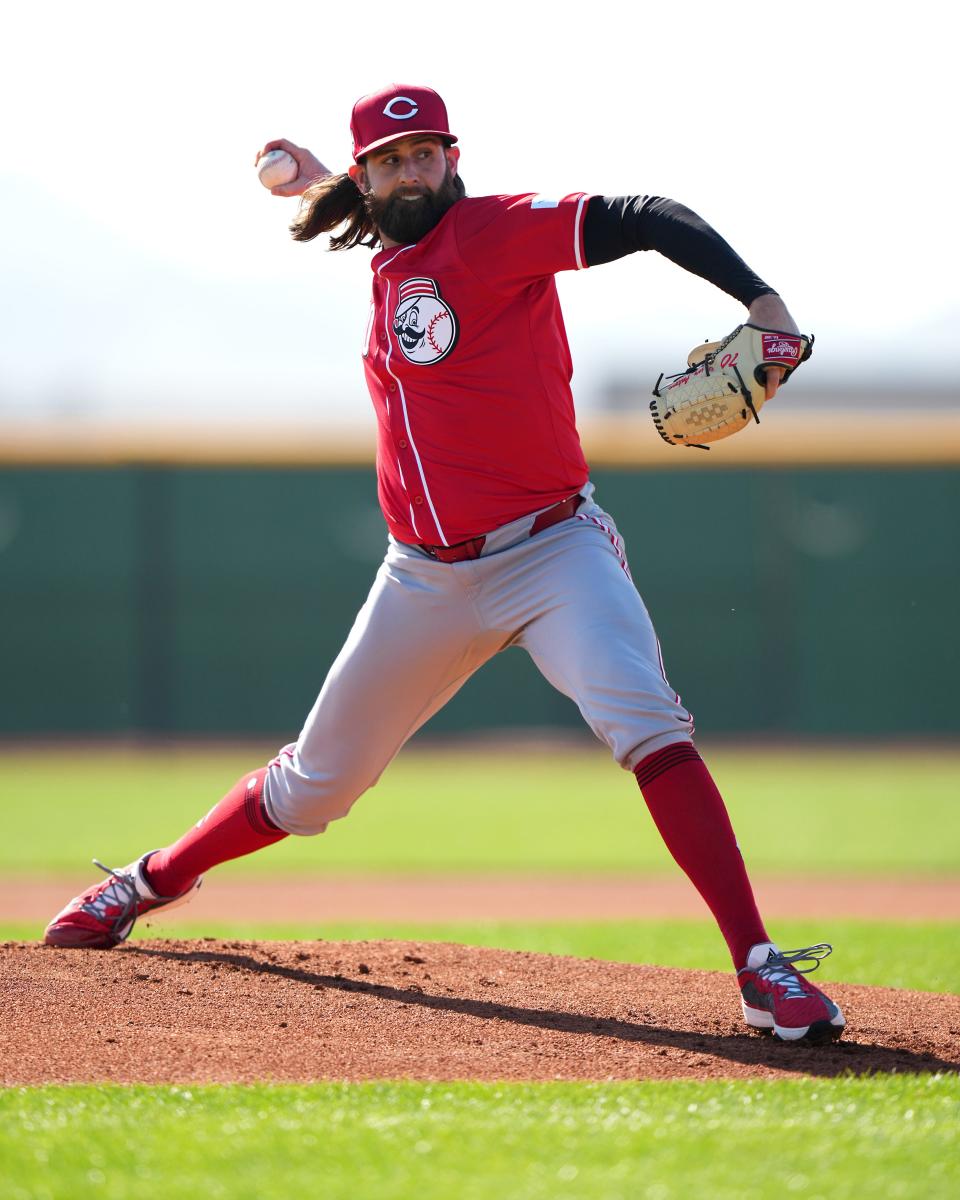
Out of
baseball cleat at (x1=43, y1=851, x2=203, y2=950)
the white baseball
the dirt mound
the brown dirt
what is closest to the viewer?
the dirt mound

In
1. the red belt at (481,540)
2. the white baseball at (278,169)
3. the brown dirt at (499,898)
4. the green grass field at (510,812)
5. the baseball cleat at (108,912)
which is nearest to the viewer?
the red belt at (481,540)

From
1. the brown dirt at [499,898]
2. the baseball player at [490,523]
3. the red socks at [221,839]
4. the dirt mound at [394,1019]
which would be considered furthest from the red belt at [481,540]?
the brown dirt at [499,898]

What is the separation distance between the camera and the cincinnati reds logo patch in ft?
10.9

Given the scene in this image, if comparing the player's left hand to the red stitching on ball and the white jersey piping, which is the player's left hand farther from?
the white jersey piping

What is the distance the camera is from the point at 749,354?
9.68 ft

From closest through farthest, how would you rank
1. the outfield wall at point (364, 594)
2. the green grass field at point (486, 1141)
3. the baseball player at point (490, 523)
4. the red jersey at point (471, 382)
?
the green grass field at point (486, 1141), the baseball player at point (490, 523), the red jersey at point (471, 382), the outfield wall at point (364, 594)

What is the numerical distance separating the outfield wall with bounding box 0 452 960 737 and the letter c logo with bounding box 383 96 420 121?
34.5ft

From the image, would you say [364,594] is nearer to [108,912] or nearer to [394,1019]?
[108,912]

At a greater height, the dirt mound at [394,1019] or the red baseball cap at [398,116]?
the red baseball cap at [398,116]

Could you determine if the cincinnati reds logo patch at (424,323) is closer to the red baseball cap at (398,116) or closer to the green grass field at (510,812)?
the red baseball cap at (398,116)

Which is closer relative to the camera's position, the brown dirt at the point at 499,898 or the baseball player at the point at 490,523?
the baseball player at the point at 490,523

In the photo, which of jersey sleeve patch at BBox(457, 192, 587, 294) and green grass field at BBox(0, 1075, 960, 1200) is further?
jersey sleeve patch at BBox(457, 192, 587, 294)

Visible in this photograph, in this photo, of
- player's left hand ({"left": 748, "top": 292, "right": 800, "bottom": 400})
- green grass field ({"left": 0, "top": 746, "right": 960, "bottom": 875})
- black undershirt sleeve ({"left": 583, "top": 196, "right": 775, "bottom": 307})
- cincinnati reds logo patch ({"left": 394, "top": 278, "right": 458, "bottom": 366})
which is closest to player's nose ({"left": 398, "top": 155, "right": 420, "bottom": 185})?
cincinnati reds logo patch ({"left": 394, "top": 278, "right": 458, "bottom": 366})

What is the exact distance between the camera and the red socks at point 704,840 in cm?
313
